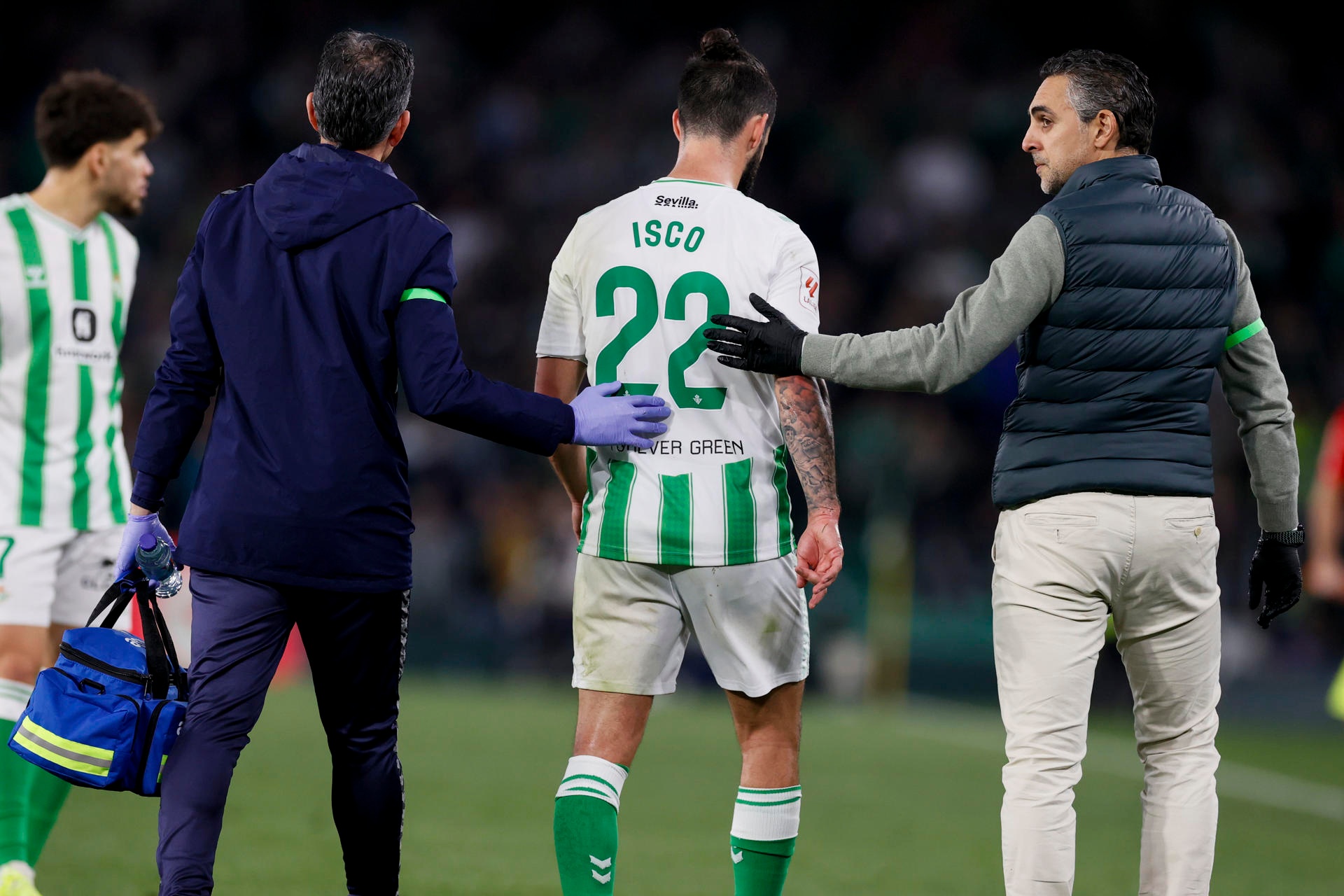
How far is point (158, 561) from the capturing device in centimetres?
406

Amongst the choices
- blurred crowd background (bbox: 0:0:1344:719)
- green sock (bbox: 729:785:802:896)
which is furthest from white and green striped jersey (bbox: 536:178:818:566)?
blurred crowd background (bbox: 0:0:1344:719)

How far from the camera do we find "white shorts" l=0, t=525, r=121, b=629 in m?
4.85

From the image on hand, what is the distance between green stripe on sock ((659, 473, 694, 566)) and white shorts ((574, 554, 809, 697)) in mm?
44

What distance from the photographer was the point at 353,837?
403 centimetres

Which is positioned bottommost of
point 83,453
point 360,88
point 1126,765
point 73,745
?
point 1126,765

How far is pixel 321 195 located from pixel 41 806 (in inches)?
86.0

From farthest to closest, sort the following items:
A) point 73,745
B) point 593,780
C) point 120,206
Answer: point 120,206 < point 593,780 < point 73,745

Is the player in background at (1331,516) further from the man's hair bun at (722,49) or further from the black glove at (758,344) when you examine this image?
the man's hair bun at (722,49)

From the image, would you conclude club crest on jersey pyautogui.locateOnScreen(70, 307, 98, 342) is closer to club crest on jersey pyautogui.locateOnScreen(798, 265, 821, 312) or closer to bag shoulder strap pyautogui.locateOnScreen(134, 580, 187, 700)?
bag shoulder strap pyautogui.locateOnScreen(134, 580, 187, 700)

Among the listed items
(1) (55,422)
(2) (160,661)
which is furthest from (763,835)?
(1) (55,422)

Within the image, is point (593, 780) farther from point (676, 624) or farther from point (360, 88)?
point (360, 88)

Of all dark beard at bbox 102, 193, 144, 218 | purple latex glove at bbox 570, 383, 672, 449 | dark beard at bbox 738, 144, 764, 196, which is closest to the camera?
purple latex glove at bbox 570, 383, 672, 449

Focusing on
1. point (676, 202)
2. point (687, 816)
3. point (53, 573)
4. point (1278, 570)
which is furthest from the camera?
point (687, 816)

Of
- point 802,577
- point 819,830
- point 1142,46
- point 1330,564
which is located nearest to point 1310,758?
point 1330,564
